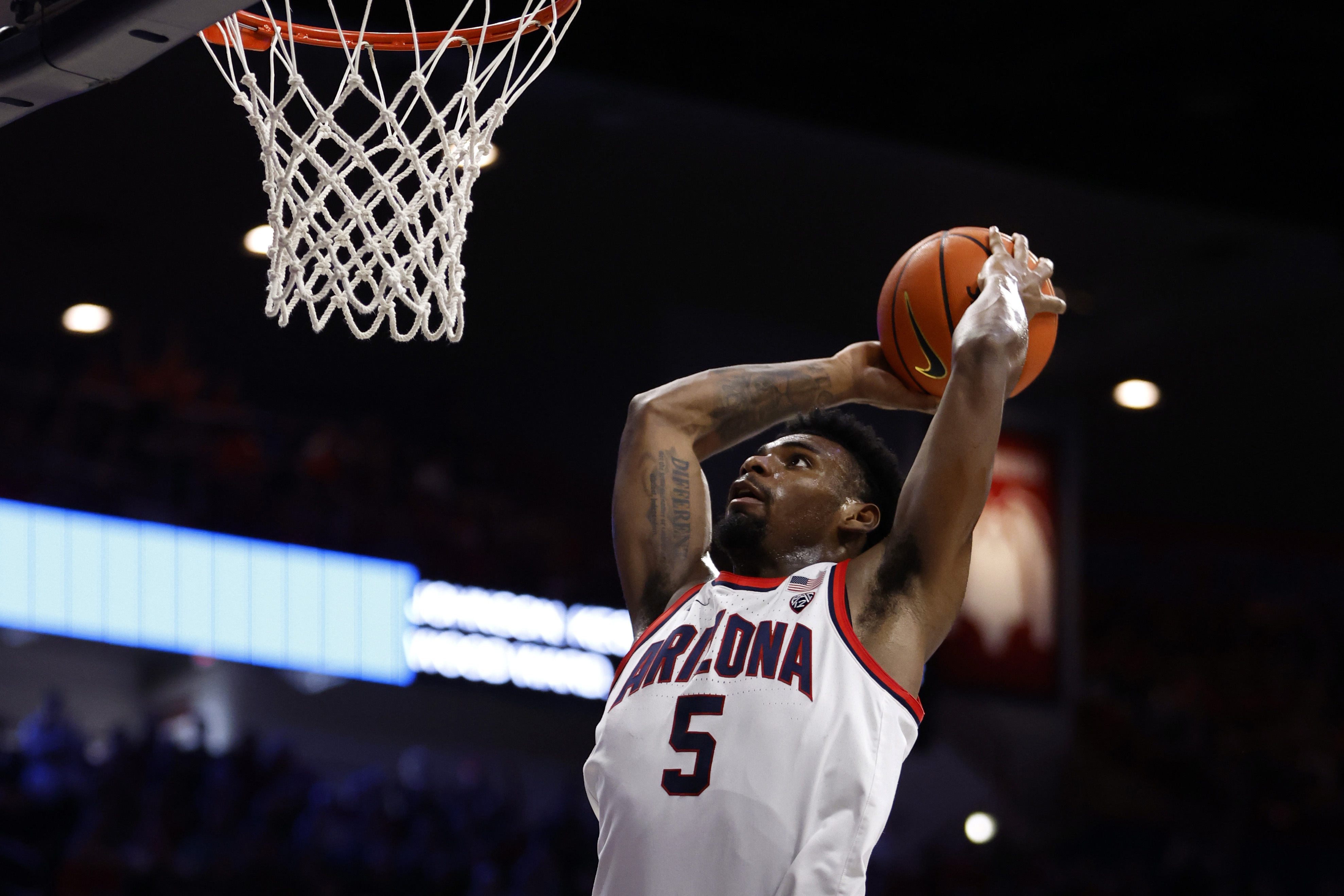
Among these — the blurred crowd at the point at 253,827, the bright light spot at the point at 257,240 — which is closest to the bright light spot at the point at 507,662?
the blurred crowd at the point at 253,827

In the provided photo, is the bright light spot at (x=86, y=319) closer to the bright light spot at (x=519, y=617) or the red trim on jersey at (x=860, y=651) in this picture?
the bright light spot at (x=519, y=617)

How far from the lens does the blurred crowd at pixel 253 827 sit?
6.67 m

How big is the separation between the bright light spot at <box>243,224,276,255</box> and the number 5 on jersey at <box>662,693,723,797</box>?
6.35 m

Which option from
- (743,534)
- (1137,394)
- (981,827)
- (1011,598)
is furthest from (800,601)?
(1137,394)

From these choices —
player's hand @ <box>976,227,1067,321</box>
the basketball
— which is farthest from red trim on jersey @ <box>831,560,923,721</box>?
player's hand @ <box>976,227,1067,321</box>

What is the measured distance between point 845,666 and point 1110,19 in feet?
17.8

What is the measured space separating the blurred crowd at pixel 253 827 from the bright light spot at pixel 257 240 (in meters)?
2.70

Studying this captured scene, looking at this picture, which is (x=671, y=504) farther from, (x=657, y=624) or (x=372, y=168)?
(x=372, y=168)

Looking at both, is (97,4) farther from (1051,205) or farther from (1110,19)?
(1051,205)

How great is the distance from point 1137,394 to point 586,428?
387cm

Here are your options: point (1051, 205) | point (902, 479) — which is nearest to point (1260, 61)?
point (1051, 205)

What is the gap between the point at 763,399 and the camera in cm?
318

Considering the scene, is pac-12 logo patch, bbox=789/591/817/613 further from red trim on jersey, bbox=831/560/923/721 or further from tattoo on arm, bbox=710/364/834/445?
tattoo on arm, bbox=710/364/834/445

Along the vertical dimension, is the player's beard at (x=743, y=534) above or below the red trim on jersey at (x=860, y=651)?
above
